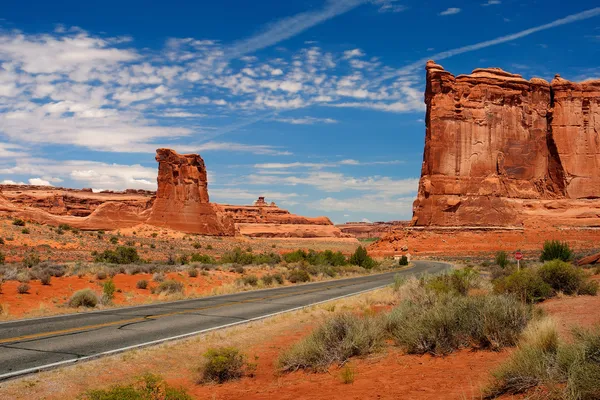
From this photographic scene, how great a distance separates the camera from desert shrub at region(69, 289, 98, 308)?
648 inches

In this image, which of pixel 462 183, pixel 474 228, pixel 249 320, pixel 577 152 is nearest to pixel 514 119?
pixel 577 152

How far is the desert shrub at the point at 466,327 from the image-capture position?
774 centimetres

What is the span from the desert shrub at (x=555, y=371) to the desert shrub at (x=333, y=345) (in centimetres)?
309

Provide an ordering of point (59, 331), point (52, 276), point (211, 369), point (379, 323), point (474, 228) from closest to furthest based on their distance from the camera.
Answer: point (211, 369) < point (379, 323) < point (59, 331) < point (52, 276) < point (474, 228)

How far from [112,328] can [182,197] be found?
75.9m

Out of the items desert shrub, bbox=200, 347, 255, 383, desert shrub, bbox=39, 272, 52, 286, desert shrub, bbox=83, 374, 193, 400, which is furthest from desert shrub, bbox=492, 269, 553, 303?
desert shrub, bbox=39, 272, 52, 286

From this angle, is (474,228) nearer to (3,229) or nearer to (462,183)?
(462,183)

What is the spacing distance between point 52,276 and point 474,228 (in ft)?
199

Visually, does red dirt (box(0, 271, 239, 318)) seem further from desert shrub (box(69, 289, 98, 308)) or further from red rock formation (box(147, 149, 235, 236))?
red rock formation (box(147, 149, 235, 236))

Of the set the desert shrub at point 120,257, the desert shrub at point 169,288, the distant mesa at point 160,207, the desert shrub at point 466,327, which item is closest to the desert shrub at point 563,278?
the desert shrub at point 466,327

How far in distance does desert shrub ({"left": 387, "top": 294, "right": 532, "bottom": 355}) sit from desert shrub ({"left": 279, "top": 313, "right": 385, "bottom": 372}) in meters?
0.58

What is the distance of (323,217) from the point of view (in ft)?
526

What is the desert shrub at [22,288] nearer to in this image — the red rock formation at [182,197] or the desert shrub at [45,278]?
the desert shrub at [45,278]

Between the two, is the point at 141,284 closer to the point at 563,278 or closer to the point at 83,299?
the point at 83,299
